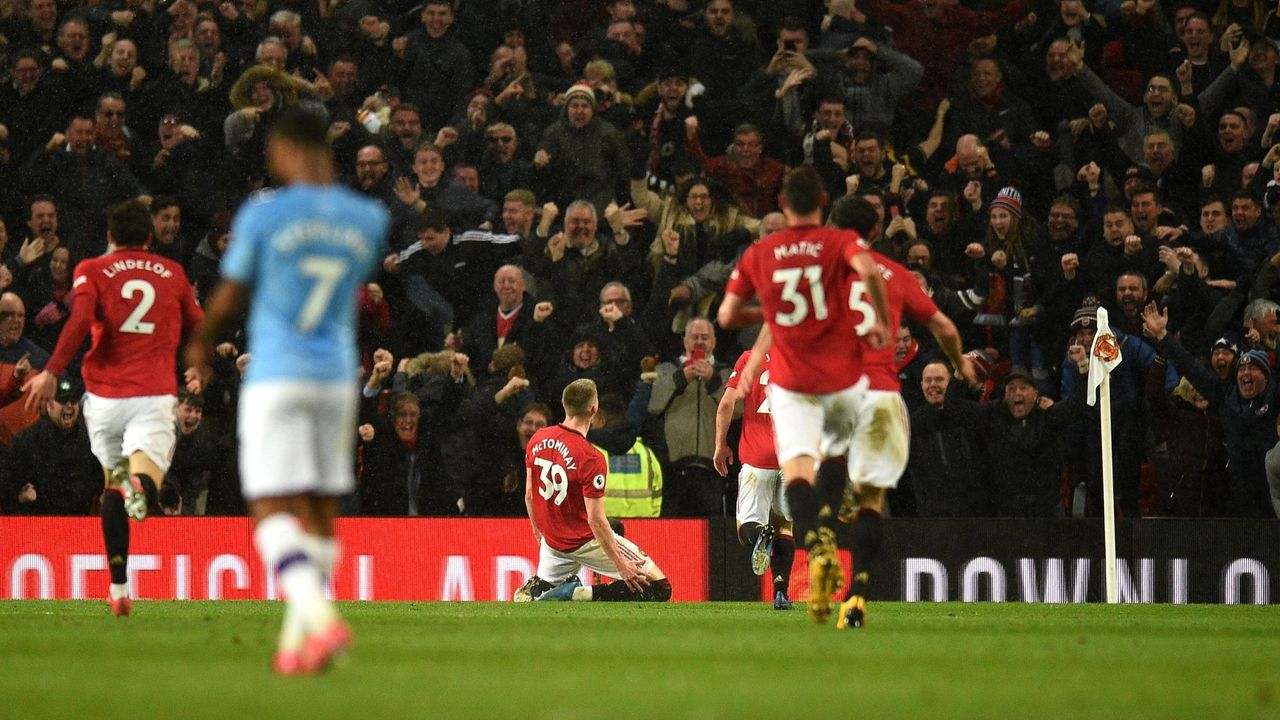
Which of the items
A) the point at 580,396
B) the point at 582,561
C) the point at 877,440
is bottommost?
the point at 582,561

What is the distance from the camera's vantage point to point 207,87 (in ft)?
63.3

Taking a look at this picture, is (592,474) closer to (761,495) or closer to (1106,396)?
(761,495)

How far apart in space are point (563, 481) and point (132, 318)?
4.54 m

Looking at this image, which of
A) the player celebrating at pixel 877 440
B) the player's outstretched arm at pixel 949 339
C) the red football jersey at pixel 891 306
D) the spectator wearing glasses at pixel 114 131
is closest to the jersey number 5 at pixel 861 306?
the red football jersey at pixel 891 306

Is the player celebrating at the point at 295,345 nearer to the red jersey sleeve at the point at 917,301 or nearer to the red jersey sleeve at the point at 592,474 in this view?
the red jersey sleeve at the point at 917,301

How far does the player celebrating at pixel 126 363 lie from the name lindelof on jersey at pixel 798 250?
3694 millimetres

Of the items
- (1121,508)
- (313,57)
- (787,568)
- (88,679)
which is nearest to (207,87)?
(313,57)

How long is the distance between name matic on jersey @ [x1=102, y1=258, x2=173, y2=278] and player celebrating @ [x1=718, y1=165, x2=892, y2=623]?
11.5 ft

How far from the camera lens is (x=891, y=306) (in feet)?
34.4

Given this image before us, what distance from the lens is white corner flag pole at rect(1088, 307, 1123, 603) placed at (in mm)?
14727

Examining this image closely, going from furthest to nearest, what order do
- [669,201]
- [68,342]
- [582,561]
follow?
[669,201] → [582,561] → [68,342]

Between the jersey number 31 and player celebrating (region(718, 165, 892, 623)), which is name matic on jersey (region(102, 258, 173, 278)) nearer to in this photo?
player celebrating (region(718, 165, 892, 623))

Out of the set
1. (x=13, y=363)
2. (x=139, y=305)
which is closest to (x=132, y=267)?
(x=139, y=305)

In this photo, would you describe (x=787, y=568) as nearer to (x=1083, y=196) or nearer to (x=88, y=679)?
(x=1083, y=196)
